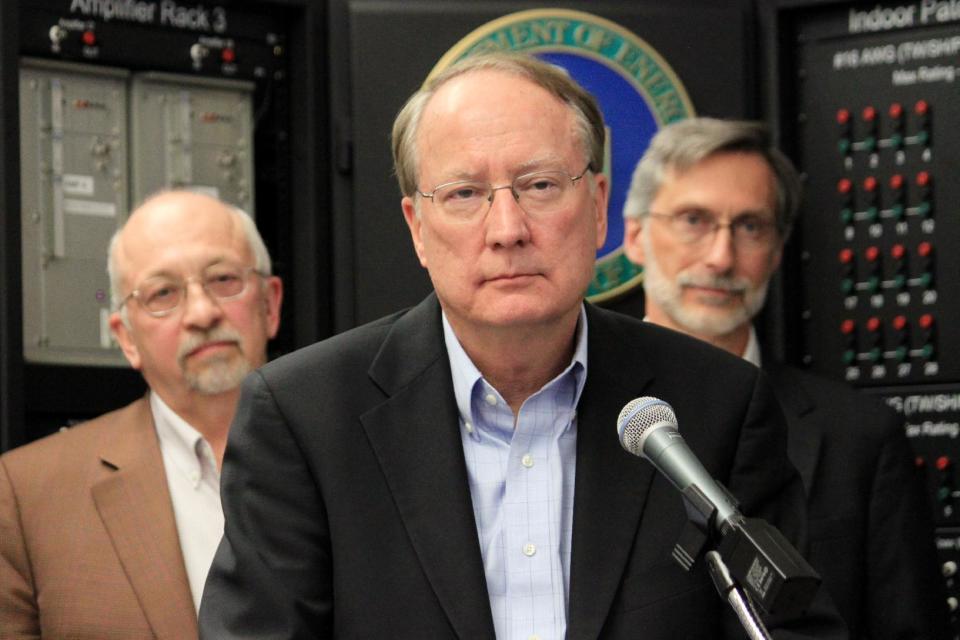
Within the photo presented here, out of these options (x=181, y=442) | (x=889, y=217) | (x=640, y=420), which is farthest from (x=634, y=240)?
(x=640, y=420)

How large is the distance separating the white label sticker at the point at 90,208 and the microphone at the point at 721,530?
218 cm

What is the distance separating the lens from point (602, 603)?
2.52 m

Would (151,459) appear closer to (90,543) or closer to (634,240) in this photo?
(90,543)

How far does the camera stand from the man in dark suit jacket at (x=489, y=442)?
2529 millimetres

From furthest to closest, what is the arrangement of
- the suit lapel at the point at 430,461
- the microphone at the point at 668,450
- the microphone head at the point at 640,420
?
1. the suit lapel at the point at 430,461
2. the microphone head at the point at 640,420
3. the microphone at the point at 668,450

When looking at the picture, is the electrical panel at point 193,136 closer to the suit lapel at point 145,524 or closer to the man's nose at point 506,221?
the suit lapel at point 145,524

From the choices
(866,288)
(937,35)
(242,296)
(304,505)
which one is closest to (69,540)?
(242,296)

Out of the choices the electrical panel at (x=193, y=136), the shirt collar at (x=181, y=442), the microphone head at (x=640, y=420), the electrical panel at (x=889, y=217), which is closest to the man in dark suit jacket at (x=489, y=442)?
the microphone head at (x=640, y=420)

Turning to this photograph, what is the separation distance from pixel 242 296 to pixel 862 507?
5.43 ft

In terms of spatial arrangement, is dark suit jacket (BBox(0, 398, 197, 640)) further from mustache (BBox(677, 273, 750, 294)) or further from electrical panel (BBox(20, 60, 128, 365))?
mustache (BBox(677, 273, 750, 294))

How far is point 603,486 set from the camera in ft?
8.68

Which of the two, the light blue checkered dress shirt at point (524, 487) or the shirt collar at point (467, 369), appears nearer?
the light blue checkered dress shirt at point (524, 487)

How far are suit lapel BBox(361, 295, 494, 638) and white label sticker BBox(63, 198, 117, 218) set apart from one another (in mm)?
1444

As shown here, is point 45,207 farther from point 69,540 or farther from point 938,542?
point 938,542
